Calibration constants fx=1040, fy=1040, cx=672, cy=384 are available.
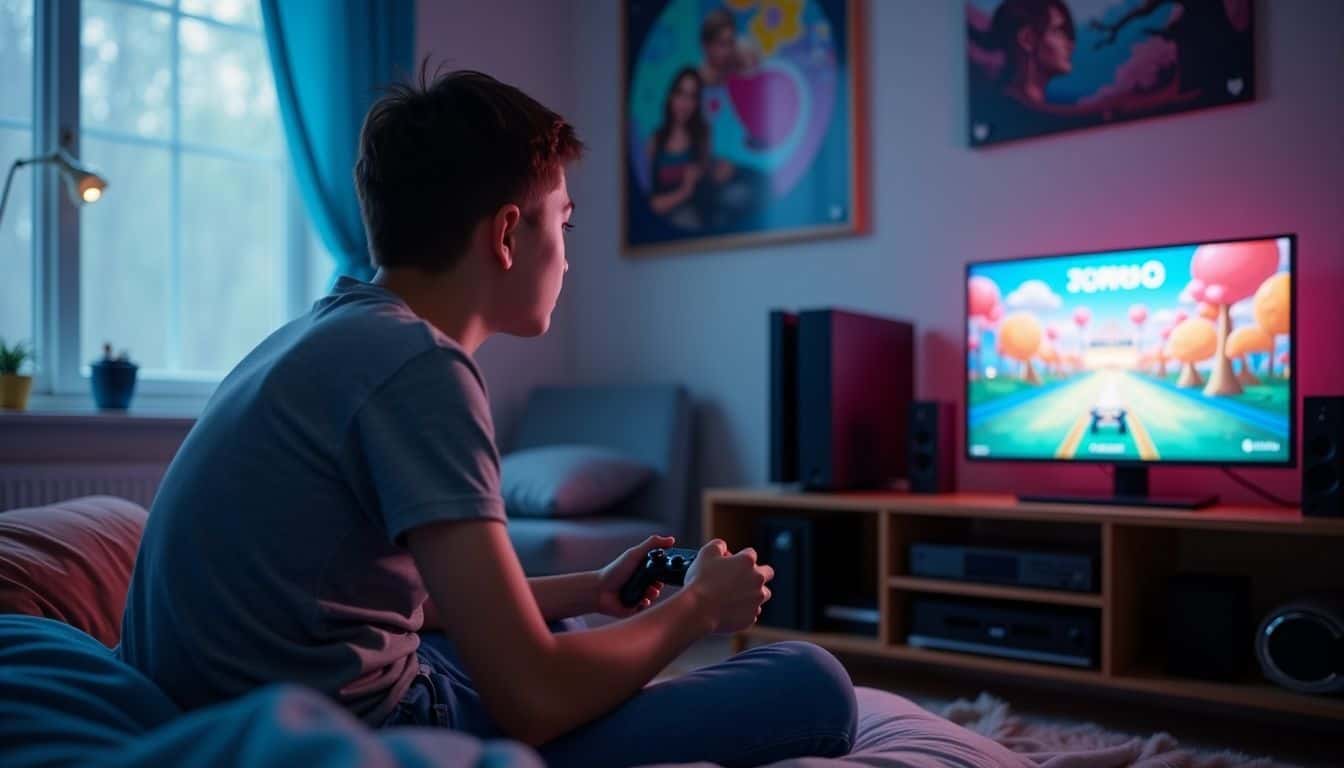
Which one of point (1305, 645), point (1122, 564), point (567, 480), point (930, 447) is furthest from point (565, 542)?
point (1305, 645)

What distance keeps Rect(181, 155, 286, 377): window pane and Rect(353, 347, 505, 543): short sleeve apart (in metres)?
2.64

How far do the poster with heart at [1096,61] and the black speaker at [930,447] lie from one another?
794mm

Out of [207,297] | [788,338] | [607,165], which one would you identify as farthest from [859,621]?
[207,297]

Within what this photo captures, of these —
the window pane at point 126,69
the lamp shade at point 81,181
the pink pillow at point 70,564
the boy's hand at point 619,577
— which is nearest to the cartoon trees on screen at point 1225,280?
the boy's hand at point 619,577

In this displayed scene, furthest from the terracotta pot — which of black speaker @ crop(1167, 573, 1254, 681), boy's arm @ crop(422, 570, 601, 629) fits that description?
black speaker @ crop(1167, 573, 1254, 681)

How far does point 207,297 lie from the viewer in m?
3.27

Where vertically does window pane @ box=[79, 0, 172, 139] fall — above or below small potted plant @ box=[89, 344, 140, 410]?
above

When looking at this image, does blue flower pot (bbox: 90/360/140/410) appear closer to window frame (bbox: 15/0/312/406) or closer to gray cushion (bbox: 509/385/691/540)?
window frame (bbox: 15/0/312/406)

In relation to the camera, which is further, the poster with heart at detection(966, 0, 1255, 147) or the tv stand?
the poster with heart at detection(966, 0, 1255, 147)

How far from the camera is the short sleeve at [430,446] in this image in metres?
0.86

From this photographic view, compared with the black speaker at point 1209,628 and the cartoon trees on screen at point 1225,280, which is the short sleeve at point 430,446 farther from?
the cartoon trees on screen at point 1225,280

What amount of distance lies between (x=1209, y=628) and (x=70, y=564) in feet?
7.12

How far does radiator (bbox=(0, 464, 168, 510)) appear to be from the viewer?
8.40 feet

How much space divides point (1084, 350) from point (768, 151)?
128cm
